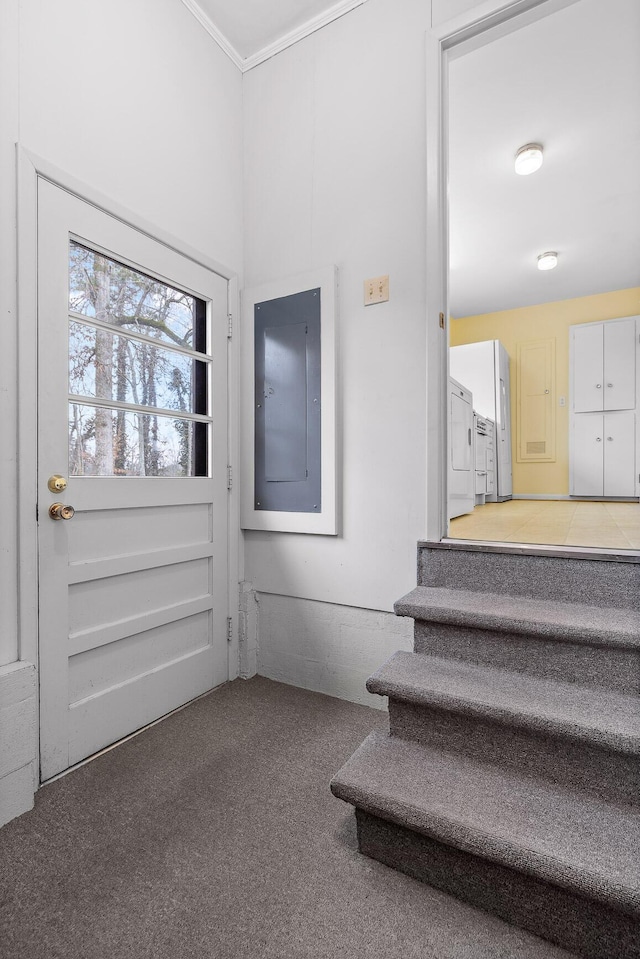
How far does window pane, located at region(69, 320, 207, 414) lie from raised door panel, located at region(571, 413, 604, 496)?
447cm

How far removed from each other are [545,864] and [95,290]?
6.47 feet

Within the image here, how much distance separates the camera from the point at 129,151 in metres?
1.74

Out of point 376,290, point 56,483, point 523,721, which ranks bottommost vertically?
point 523,721

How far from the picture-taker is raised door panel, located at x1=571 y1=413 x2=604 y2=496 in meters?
5.01

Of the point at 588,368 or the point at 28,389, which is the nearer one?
the point at 28,389

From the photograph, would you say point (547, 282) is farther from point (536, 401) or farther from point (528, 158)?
point (528, 158)

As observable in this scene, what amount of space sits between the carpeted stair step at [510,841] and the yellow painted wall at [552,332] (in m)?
4.81

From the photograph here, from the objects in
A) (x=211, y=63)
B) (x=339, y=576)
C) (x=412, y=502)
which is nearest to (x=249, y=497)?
(x=339, y=576)

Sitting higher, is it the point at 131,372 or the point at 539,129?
the point at 539,129

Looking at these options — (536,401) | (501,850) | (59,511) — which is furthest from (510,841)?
(536,401)

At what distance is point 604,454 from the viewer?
4977mm

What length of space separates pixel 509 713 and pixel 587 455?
4.64m

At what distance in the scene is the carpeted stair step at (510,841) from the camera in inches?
35.9

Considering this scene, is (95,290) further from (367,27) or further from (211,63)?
(367,27)
